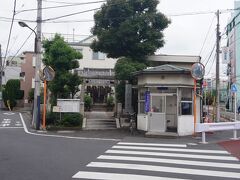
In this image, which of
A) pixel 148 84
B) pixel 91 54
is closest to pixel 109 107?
pixel 91 54

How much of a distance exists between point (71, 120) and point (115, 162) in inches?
484

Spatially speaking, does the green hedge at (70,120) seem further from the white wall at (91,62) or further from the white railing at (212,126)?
the white wall at (91,62)

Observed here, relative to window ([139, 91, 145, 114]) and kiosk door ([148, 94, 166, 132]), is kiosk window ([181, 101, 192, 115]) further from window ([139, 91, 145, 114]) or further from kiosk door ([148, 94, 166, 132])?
window ([139, 91, 145, 114])

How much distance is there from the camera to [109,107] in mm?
36438

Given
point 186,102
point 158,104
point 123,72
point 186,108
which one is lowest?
point 186,108

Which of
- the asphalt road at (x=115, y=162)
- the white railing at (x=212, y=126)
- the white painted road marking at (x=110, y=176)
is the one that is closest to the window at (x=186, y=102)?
the white railing at (x=212, y=126)

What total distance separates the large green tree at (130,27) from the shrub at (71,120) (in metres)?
6.64

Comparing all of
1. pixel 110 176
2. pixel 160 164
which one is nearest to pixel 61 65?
pixel 160 164

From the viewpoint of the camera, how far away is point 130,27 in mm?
26109

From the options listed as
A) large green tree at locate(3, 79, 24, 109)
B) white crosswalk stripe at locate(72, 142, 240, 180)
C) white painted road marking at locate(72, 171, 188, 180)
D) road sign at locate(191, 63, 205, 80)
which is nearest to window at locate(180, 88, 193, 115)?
road sign at locate(191, 63, 205, 80)

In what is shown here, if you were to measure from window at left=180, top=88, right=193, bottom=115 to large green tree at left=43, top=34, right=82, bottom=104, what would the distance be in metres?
8.75

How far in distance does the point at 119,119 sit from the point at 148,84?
5433 millimetres

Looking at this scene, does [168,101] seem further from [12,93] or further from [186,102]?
[12,93]

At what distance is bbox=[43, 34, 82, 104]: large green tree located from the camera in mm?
25172
